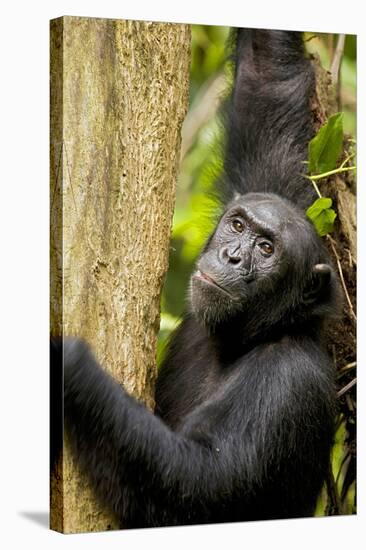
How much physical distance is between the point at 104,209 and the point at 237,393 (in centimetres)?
132

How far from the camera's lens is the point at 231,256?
21.2 ft

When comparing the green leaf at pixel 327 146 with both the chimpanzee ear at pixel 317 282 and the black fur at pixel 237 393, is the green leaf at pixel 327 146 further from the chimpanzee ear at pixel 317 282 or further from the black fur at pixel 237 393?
the chimpanzee ear at pixel 317 282

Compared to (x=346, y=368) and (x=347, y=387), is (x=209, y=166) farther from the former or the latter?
(x=347, y=387)

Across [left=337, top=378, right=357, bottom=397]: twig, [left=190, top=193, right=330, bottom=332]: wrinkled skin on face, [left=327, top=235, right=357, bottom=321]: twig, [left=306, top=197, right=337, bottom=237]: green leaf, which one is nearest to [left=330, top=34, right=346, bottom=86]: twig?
[left=306, top=197, right=337, bottom=237]: green leaf

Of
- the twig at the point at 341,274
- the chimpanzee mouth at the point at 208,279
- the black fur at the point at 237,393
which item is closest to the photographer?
the black fur at the point at 237,393

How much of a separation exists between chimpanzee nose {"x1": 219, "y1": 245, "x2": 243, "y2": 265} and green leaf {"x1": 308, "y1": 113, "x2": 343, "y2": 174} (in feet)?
3.49

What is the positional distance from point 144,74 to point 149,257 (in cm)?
109

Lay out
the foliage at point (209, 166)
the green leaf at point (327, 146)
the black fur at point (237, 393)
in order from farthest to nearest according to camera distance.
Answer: the green leaf at point (327, 146), the foliage at point (209, 166), the black fur at point (237, 393)

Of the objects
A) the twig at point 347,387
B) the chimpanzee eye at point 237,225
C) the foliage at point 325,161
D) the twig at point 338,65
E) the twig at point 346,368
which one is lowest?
the twig at point 347,387

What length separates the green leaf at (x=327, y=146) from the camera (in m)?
7.15

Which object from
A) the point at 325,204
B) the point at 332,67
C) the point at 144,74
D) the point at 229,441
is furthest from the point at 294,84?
the point at 229,441

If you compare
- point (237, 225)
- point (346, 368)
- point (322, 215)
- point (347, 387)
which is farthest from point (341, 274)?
point (237, 225)

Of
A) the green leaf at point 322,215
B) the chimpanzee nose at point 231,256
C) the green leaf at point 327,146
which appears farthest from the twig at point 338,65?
the chimpanzee nose at point 231,256

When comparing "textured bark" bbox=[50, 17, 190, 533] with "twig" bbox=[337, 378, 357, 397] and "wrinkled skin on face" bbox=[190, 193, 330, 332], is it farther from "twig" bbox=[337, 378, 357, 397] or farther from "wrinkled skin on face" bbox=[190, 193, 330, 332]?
"twig" bbox=[337, 378, 357, 397]
